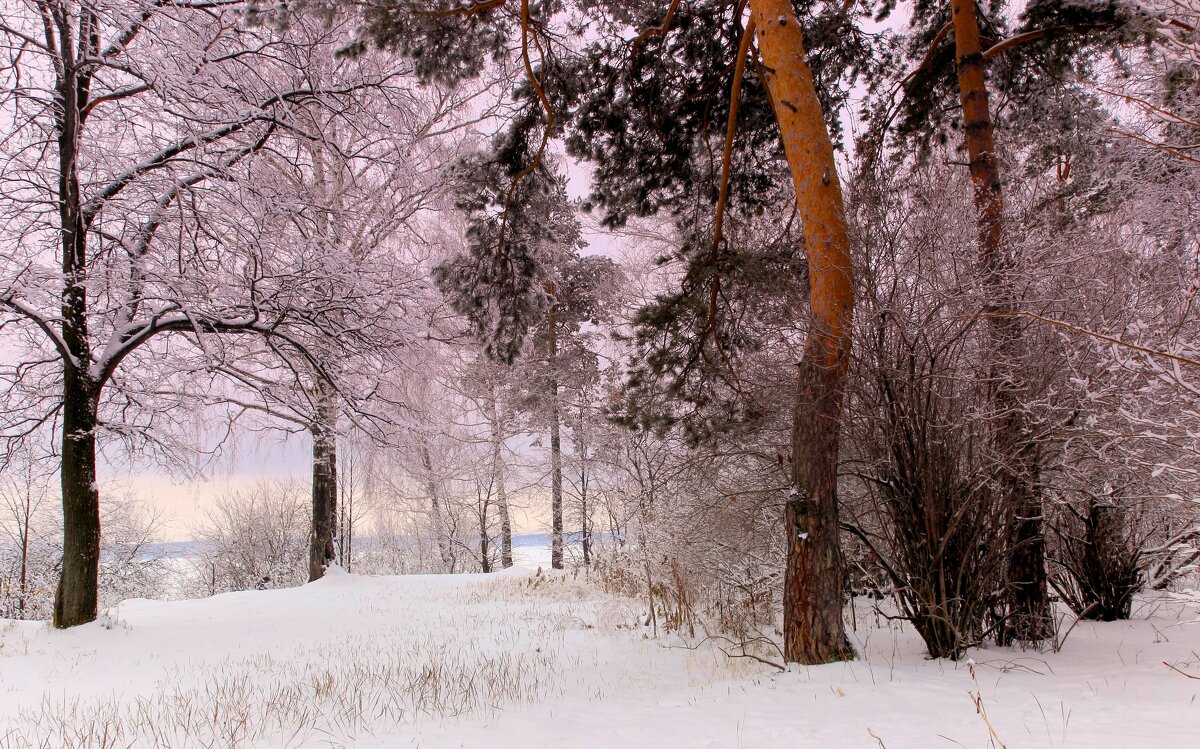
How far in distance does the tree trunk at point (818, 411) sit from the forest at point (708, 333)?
22mm

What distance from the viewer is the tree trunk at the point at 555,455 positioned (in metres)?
16.0

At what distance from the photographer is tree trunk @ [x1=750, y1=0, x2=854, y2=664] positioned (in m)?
4.25

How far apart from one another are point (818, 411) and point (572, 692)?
8.78ft

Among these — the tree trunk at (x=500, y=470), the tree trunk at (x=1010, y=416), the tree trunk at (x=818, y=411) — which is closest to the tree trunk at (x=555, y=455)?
the tree trunk at (x=500, y=470)

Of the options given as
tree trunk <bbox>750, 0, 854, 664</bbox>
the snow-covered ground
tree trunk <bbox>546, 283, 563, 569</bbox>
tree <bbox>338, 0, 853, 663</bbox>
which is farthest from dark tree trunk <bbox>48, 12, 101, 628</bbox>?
tree trunk <bbox>546, 283, 563, 569</bbox>

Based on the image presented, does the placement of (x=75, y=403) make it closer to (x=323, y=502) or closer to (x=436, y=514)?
(x=323, y=502)

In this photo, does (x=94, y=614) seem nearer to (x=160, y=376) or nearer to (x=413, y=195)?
(x=160, y=376)

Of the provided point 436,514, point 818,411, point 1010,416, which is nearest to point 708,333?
point 818,411

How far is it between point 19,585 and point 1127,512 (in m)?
25.4

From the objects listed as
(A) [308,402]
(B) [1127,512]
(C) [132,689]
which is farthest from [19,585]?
(B) [1127,512]

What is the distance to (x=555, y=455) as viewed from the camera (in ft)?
54.5

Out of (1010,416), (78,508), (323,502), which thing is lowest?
(323,502)

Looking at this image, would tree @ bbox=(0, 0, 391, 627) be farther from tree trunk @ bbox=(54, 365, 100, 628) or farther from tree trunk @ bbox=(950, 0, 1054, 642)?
tree trunk @ bbox=(950, 0, 1054, 642)

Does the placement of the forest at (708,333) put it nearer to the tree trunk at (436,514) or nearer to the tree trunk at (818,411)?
the tree trunk at (818,411)
